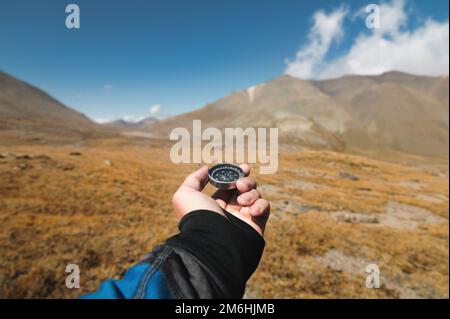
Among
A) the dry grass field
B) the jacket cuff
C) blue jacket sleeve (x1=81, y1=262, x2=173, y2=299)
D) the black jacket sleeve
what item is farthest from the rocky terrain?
blue jacket sleeve (x1=81, y1=262, x2=173, y2=299)

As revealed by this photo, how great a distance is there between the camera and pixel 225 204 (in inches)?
144

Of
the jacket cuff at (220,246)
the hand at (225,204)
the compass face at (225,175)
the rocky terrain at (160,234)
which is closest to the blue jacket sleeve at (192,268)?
the jacket cuff at (220,246)

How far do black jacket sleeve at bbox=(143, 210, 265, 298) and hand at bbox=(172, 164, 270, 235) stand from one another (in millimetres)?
451

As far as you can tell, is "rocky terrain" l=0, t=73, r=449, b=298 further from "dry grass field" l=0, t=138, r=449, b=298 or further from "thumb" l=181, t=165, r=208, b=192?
"thumb" l=181, t=165, r=208, b=192

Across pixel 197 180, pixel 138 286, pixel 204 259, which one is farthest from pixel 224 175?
pixel 138 286

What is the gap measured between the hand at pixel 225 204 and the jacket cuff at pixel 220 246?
370 millimetres

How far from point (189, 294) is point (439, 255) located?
20.5 metres

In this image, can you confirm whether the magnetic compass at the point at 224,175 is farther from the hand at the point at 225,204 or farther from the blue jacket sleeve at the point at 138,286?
the blue jacket sleeve at the point at 138,286

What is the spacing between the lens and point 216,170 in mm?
3816

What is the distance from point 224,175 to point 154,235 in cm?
1000

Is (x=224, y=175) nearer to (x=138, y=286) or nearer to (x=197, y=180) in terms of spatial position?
(x=197, y=180)

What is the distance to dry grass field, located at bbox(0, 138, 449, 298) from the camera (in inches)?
373
